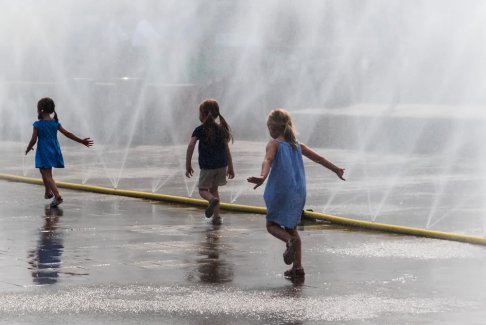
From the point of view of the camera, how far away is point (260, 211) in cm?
1442

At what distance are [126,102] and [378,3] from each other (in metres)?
18.3

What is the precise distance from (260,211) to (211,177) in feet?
2.73

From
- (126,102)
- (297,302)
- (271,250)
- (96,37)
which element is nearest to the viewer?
(297,302)

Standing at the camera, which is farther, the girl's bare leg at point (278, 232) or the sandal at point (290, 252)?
the girl's bare leg at point (278, 232)

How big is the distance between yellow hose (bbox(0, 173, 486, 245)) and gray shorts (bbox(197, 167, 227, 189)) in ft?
2.33

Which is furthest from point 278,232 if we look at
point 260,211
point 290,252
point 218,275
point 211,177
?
point 260,211

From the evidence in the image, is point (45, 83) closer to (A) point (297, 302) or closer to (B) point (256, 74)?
(B) point (256, 74)

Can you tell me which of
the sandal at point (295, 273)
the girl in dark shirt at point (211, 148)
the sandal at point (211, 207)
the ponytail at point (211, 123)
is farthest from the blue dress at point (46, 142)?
the sandal at point (295, 273)

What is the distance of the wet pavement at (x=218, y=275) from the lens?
856 centimetres

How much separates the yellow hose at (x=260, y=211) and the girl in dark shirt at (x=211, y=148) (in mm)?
764

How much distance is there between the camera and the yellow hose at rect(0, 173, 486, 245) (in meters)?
12.1

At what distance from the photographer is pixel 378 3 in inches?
1111

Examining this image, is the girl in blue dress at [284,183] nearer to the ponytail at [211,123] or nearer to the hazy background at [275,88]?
the hazy background at [275,88]

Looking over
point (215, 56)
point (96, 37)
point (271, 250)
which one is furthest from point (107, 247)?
point (215, 56)
